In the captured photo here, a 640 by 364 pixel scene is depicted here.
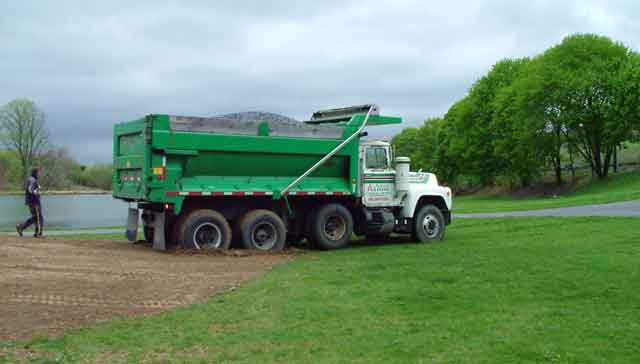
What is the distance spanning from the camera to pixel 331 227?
18.0 m

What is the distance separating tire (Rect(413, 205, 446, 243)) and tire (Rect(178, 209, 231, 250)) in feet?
18.9

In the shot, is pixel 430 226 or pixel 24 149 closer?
pixel 430 226

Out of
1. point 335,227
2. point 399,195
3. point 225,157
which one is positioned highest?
point 225,157

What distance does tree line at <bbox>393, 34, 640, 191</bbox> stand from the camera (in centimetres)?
5581

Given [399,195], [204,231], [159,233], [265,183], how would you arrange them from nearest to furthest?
[159,233]
[204,231]
[265,183]
[399,195]

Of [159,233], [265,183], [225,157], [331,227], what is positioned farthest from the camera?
[331,227]

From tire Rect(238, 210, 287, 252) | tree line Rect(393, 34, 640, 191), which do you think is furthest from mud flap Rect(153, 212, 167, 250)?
tree line Rect(393, 34, 640, 191)

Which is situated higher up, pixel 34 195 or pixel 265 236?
pixel 34 195

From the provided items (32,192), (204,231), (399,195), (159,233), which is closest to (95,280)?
(159,233)

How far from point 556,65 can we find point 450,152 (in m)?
19.3

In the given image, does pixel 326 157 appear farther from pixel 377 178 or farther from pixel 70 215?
pixel 70 215

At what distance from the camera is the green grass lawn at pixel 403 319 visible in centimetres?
694

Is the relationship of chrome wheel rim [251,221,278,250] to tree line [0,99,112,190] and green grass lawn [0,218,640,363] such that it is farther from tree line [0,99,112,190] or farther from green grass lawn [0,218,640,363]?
tree line [0,99,112,190]

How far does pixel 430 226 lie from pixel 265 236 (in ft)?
17.2
